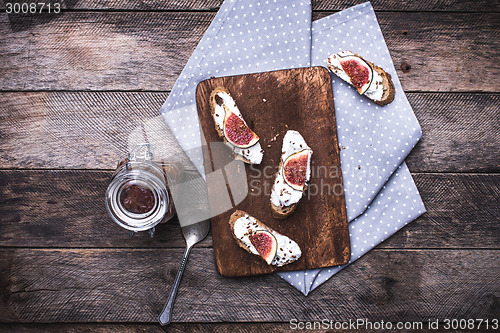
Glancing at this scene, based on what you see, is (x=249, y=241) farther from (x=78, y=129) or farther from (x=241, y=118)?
(x=78, y=129)

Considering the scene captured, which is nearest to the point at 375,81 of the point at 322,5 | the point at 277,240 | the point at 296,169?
the point at 322,5

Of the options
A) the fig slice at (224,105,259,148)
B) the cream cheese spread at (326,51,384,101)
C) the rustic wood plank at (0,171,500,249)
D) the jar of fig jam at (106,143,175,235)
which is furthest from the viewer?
the rustic wood plank at (0,171,500,249)

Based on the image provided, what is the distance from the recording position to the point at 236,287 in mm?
2270

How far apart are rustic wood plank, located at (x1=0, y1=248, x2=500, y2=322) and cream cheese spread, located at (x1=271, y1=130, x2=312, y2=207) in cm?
57

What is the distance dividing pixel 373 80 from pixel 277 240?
119 cm

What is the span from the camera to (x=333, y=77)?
2.22 meters

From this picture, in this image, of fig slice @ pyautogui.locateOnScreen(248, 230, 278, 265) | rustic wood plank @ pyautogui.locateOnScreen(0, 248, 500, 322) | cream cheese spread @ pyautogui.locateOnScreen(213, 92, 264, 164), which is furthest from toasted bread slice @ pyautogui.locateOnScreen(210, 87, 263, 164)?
rustic wood plank @ pyautogui.locateOnScreen(0, 248, 500, 322)

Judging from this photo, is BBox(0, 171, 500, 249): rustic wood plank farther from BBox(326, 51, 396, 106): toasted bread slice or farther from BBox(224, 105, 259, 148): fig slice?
BBox(224, 105, 259, 148): fig slice

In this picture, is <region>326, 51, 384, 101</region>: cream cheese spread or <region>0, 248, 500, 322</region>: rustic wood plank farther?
<region>0, 248, 500, 322</region>: rustic wood plank

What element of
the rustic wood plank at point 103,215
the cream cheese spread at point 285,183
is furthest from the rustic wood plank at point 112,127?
the cream cheese spread at point 285,183

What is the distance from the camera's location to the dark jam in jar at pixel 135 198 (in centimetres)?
185

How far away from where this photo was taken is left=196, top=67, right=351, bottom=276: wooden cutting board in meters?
2.16

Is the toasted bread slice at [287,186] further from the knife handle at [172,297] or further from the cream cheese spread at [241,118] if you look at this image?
the knife handle at [172,297]

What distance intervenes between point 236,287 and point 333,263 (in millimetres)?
669
